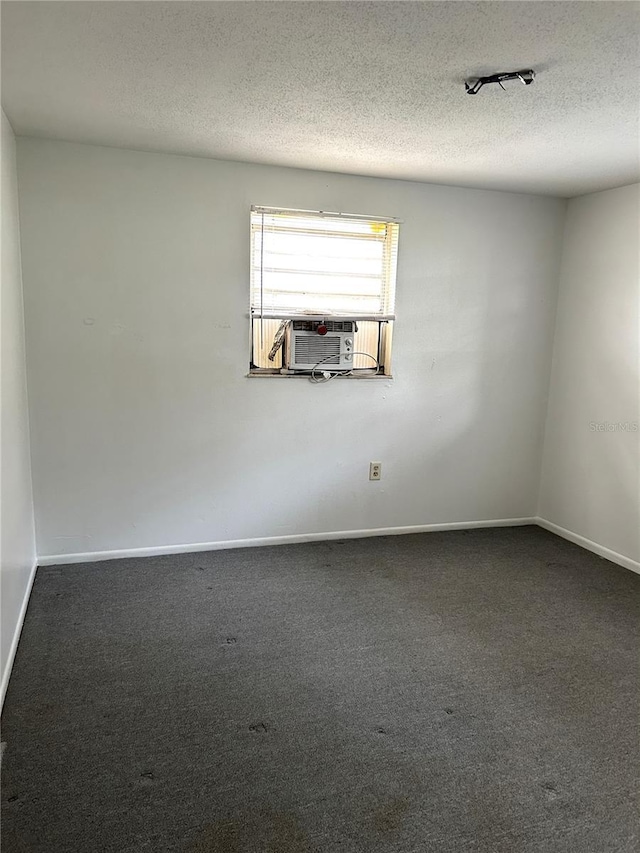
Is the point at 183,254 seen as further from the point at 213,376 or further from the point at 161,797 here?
the point at 161,797

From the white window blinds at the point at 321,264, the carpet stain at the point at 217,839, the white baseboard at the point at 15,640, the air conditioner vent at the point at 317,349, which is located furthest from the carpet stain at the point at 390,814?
Result: the white window blinds at the point at 321,264

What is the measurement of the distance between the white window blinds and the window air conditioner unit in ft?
0.26

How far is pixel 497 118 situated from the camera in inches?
90.5

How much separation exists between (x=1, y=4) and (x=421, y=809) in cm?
256

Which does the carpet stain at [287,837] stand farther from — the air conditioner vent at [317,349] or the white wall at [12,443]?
the air conditioner vent at [317,349]

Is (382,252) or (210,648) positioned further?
(382,252)

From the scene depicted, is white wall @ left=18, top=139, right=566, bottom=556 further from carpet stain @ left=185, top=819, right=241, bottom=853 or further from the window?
carpet stain @ left=185, top=819, right=241, bottom=853

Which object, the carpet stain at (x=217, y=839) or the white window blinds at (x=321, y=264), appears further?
the white window blinds at (x=321, y=264)

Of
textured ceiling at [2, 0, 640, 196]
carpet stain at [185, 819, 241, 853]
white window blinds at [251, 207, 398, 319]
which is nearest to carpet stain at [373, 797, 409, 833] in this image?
carpet stain at [185, 819, 241, 853]

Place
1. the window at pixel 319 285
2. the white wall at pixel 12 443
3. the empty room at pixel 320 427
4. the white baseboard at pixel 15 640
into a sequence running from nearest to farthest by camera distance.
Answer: the empty room at pixel 320 427
the white baseboard at pixel 15 640
the white wall at pixel 12 443
the window at pixel 319 285

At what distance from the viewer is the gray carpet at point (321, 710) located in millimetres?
1607

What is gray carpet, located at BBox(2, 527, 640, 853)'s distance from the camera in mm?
1607

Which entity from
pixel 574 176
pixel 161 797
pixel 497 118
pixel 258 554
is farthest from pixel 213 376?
pixel 574 176

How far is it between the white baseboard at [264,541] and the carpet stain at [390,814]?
1.98 metres
